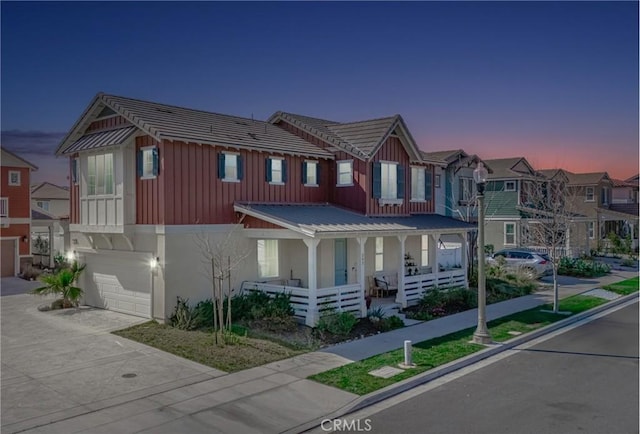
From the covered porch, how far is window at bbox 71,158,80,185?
6.68 m

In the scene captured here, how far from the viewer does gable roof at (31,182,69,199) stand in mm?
51534

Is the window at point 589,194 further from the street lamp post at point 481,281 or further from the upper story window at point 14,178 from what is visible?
the upper story window at point 14,178

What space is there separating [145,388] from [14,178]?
26.6 meters

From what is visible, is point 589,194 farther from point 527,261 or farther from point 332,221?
point 332,221

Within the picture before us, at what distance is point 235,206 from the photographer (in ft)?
58.7

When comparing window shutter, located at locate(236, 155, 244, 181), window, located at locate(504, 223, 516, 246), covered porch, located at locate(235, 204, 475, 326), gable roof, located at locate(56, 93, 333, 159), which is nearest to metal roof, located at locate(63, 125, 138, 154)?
gable roof, located at locate(56, 93, 333, 159)

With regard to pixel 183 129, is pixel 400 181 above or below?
below

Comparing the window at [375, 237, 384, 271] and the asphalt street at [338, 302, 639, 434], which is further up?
the window at [375, 237, 384, 271]

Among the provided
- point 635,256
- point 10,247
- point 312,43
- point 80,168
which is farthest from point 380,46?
point 635,256

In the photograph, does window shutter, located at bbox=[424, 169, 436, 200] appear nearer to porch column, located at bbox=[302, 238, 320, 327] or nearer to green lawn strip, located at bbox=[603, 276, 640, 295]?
green lawn strip, located at bbox=[603, 276, 640, 295]

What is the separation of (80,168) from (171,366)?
10.5 m

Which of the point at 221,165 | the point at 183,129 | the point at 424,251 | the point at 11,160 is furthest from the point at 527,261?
the point at 11,160

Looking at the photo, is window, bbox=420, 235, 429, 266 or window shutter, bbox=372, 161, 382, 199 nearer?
window shutter, bbox=372, 161, 382, 199

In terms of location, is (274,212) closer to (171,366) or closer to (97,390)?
(171,366)
